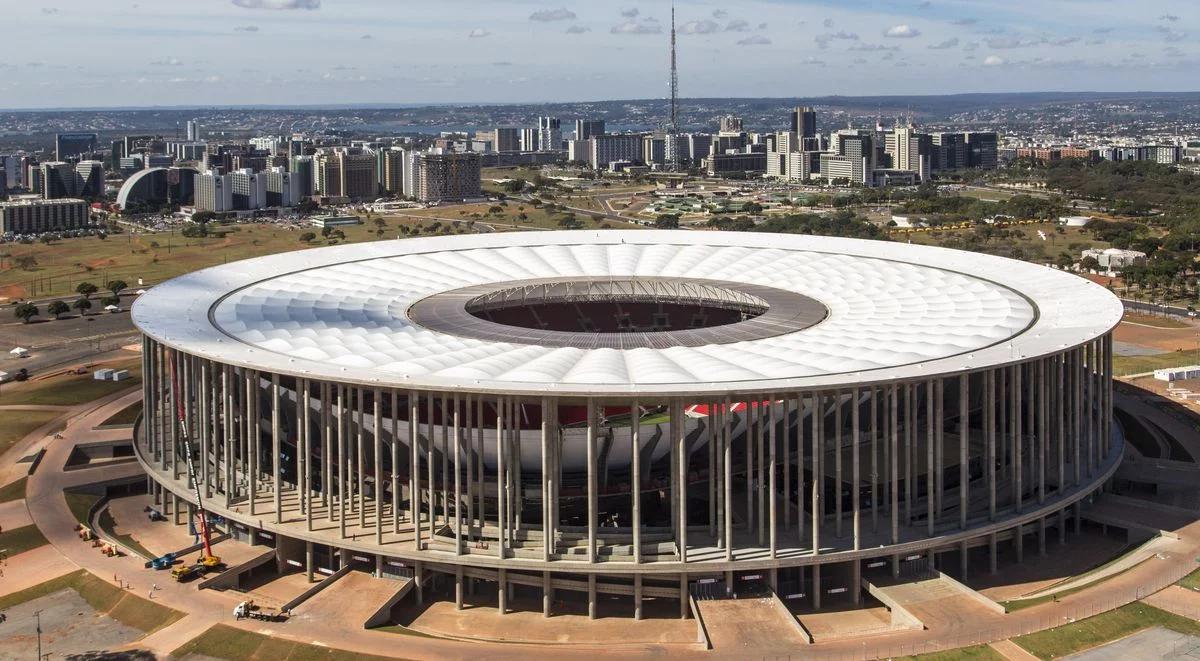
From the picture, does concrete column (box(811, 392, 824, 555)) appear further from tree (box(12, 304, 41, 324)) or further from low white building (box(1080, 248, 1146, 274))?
low white building (box(1080, 248, 1146, 274))

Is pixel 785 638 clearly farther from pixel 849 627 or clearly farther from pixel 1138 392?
pixel 1138 392

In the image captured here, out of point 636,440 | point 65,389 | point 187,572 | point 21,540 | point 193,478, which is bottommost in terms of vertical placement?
point 21,540

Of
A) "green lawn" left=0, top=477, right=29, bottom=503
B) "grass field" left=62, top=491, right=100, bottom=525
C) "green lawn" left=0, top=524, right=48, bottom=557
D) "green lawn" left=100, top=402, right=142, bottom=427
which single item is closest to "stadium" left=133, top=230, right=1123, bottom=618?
"grass field" left=62, top=491, right=100, bottom=525

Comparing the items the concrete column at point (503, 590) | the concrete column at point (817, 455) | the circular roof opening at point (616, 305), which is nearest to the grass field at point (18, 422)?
the circular roof opening at point (616, 305)

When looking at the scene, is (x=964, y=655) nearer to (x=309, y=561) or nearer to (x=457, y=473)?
(x=457, y=473)

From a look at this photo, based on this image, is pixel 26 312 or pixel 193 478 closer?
pixel 193 478

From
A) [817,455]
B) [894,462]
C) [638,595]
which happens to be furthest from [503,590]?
[894,462]
